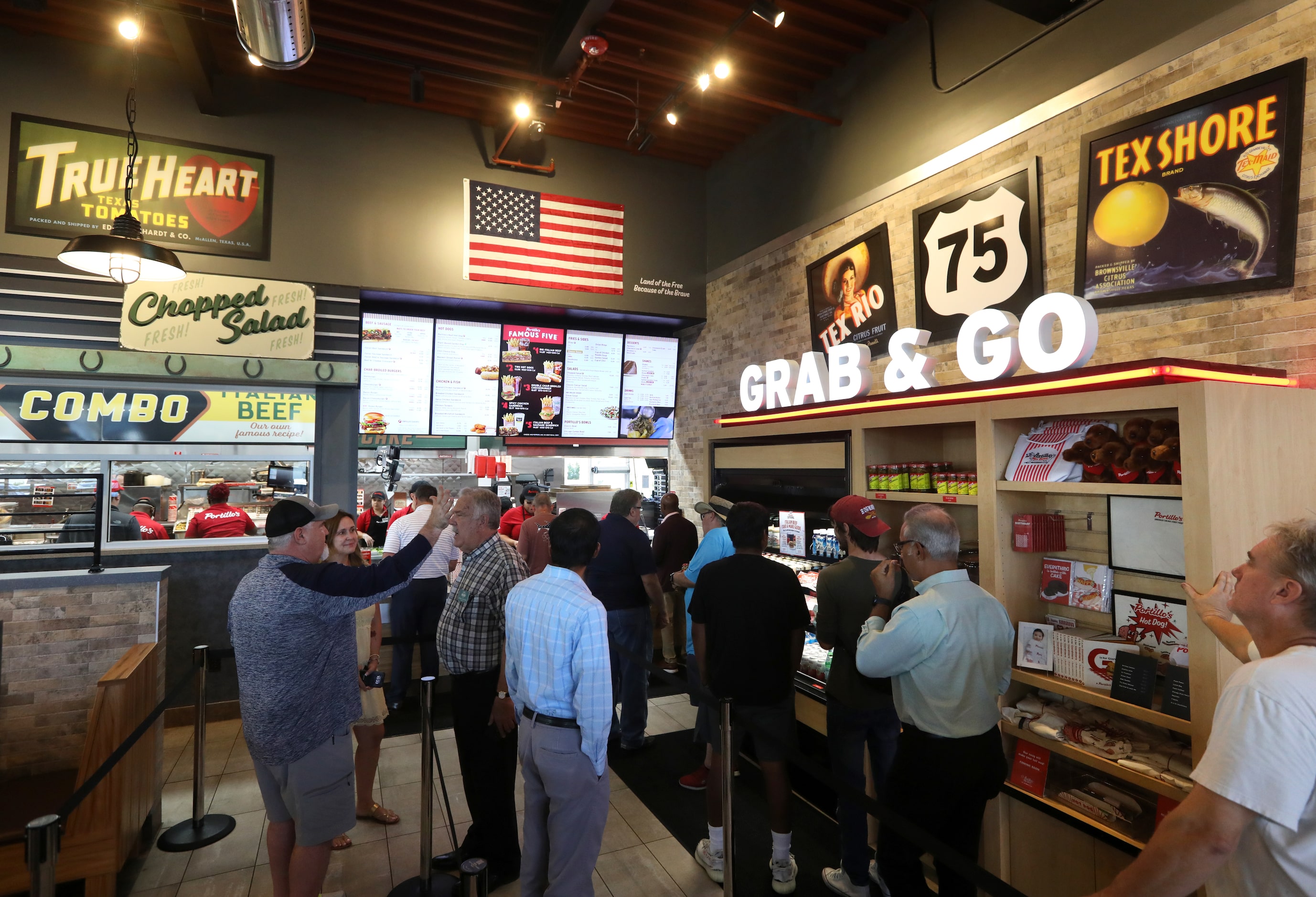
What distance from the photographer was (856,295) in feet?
18.7

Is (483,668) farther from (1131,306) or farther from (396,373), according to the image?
(396,373)

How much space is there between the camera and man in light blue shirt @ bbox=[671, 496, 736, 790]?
13.1 feet

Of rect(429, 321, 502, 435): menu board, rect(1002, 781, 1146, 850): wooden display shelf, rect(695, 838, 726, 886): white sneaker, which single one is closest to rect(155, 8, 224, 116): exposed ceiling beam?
rect(429, 321, 502, 435): menu board

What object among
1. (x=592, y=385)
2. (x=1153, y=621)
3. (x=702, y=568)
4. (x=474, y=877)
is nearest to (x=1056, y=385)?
(x=1153, y=621)

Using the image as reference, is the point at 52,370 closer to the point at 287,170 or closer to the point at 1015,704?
the point at 287,170

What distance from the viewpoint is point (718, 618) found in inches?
130

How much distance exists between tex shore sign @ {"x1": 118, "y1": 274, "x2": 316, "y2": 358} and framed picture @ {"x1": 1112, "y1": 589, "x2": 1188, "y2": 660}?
21.2ft

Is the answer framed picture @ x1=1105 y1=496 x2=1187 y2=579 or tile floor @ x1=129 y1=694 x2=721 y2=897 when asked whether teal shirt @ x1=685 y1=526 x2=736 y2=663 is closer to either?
tile floor @ x1=129 y1=694 x2=721 y2=897

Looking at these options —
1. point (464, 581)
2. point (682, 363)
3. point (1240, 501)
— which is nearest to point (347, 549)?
point (464, 581)

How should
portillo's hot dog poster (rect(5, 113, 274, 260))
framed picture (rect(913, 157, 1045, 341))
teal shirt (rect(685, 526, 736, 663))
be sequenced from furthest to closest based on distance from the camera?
portillo's hot dog poster (rect(5, 113, 274, 260)) < teal shirt (rect(685, 526, 736, 663)) < framed picture (rect(913, 157, 1045, 341))

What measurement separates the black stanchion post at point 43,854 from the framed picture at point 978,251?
4.96 metres

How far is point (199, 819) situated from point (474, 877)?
2464 millimetres

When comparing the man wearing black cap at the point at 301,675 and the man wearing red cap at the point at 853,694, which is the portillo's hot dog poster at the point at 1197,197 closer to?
the man wearing red cap at the point at 853,694

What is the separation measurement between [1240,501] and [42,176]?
8062 mm
